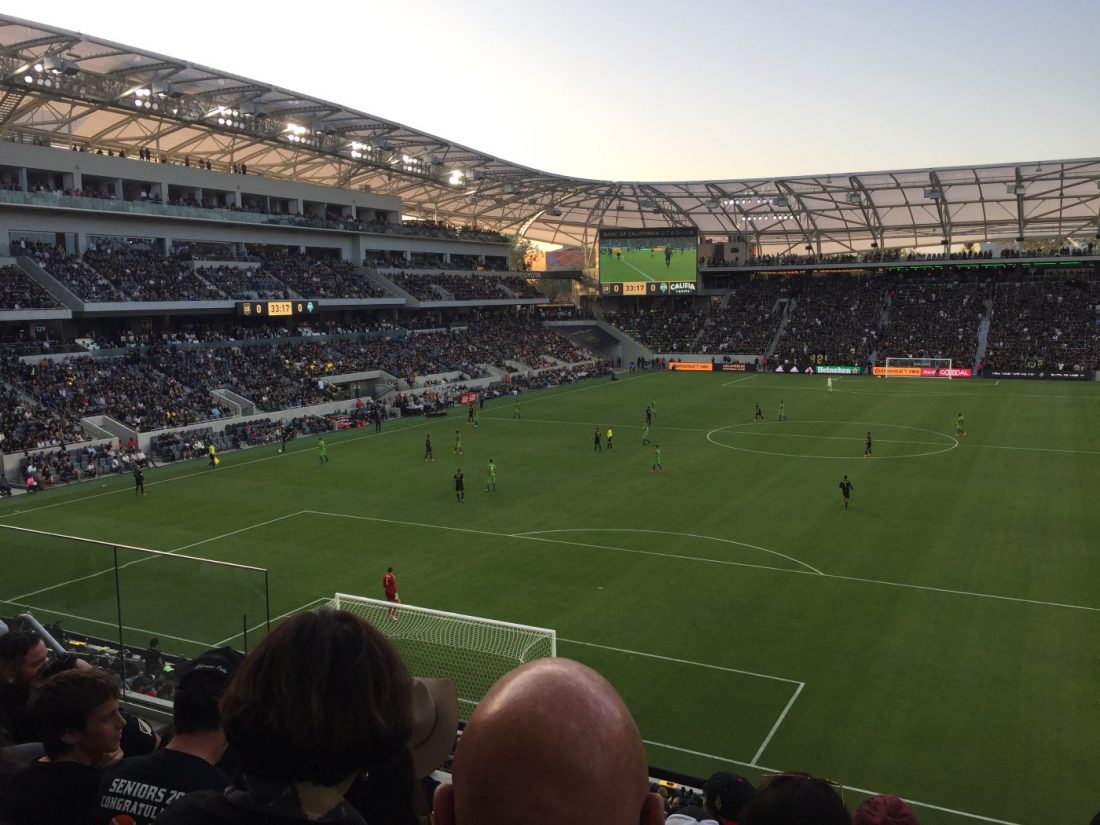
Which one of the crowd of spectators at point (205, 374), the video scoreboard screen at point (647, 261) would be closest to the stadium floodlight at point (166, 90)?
the crowd of spectators at point (205, 374)

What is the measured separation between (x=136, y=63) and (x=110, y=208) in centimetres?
947

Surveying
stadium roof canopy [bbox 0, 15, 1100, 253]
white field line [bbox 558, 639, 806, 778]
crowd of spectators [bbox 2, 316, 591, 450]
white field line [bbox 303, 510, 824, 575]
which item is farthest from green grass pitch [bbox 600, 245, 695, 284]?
white field line [bbox 558, 639, 806, 778]

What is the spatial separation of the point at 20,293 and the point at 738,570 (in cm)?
3970

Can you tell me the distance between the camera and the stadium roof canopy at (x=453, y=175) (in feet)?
151

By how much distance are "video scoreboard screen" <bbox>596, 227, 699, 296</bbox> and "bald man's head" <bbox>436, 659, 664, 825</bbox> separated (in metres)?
85.5

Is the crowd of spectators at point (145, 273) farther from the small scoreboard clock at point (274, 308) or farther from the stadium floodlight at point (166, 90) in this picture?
the stadium floodlight at point (166, 90)

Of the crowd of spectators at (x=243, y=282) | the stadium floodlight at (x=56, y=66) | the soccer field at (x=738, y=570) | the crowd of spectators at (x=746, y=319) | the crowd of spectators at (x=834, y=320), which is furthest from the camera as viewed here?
the crowd of spectators at (x=746, y=319)

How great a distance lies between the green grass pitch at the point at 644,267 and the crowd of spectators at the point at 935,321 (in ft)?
64.6

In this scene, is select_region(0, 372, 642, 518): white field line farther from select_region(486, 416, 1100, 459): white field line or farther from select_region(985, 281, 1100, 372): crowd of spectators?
select_region(985, 281, 1100, 372): crowd of spectators

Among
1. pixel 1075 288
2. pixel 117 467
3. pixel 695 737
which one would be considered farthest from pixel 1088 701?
pixel 1075 288

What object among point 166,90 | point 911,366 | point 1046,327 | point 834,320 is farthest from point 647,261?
point 166,90

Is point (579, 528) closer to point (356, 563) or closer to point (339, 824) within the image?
point (356, 563)

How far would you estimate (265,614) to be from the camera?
10000 mm

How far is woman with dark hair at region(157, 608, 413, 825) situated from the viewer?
237cm
